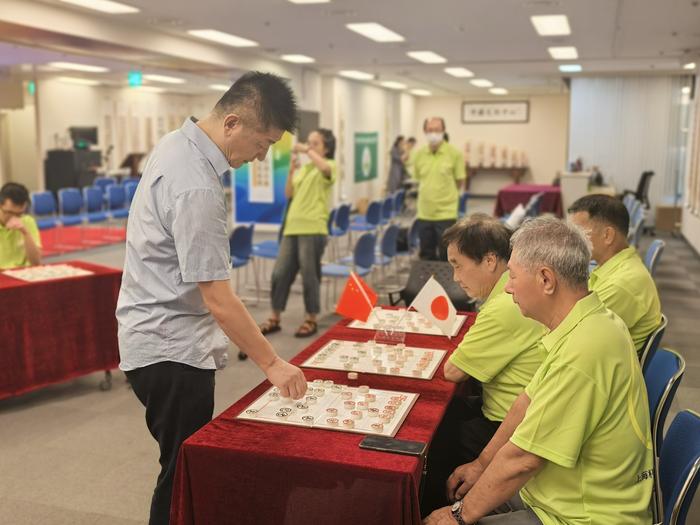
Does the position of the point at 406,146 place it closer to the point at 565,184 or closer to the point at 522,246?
the point at 565,184

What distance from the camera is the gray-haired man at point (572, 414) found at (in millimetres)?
1444

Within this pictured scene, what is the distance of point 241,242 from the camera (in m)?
6.23

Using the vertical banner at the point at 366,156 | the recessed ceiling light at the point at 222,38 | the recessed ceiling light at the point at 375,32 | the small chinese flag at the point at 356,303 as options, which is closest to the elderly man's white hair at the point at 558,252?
the small chinese flag at the point at 356,303

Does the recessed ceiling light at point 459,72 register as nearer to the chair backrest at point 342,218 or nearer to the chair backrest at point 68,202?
the chair backrest at point 342,218

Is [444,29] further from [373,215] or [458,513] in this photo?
[458,513]

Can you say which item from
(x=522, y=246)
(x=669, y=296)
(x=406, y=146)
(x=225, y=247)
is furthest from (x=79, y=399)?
(x=406, y=146)

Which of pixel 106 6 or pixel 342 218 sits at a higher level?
pixel 106 6

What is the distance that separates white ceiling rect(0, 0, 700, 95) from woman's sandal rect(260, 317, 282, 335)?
10.2 ft

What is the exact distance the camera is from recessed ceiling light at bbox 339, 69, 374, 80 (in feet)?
41.7

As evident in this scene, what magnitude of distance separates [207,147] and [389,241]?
4.83 metres

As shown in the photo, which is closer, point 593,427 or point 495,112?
point 593,427

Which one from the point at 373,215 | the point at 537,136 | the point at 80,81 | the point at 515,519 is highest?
the point at 80,81

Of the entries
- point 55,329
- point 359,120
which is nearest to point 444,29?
point 55,329

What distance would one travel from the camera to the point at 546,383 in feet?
4.86
